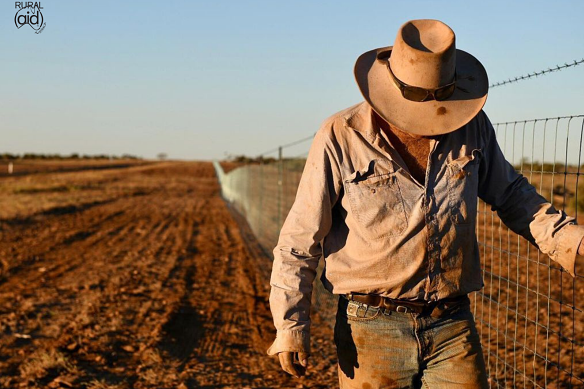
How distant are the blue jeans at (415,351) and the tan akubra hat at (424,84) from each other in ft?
2.56

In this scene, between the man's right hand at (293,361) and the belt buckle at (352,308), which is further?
the belt buckle at (352,308)

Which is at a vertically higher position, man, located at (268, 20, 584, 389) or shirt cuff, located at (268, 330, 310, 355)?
man, located at (268, 20, 584, 389)

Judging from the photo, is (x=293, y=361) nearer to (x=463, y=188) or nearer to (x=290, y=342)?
(x=290, y=342)

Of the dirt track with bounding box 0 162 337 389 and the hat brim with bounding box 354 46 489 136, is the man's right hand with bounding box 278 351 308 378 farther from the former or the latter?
the dirt track with bounding box 0 162 337 389

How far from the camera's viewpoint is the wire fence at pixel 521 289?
3766 mm

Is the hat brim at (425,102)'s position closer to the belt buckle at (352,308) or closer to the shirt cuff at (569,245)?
the shirt cuff at (569,245)

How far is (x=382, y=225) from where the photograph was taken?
9.51 ft

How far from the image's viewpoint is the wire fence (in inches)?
148

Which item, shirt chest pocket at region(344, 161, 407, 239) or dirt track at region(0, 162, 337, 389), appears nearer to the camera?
shirt chest pocket at region(344, 161, 407, 239)

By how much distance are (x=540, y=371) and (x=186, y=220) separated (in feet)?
50.5

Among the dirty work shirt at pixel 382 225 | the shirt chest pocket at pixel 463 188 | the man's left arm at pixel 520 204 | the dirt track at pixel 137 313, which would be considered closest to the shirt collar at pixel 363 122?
the dirty work shirt at pixel 382 225

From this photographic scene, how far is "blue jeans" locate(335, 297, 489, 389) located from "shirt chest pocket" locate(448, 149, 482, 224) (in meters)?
0.41

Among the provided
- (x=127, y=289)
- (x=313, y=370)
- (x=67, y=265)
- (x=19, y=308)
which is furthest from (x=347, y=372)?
(x=67, y=265)

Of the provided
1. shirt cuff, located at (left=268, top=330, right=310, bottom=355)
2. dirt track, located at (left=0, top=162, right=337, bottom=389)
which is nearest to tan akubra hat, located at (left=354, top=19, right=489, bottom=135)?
shirt cuff, located at (left=268, top=330, right=310, bottom=355)
